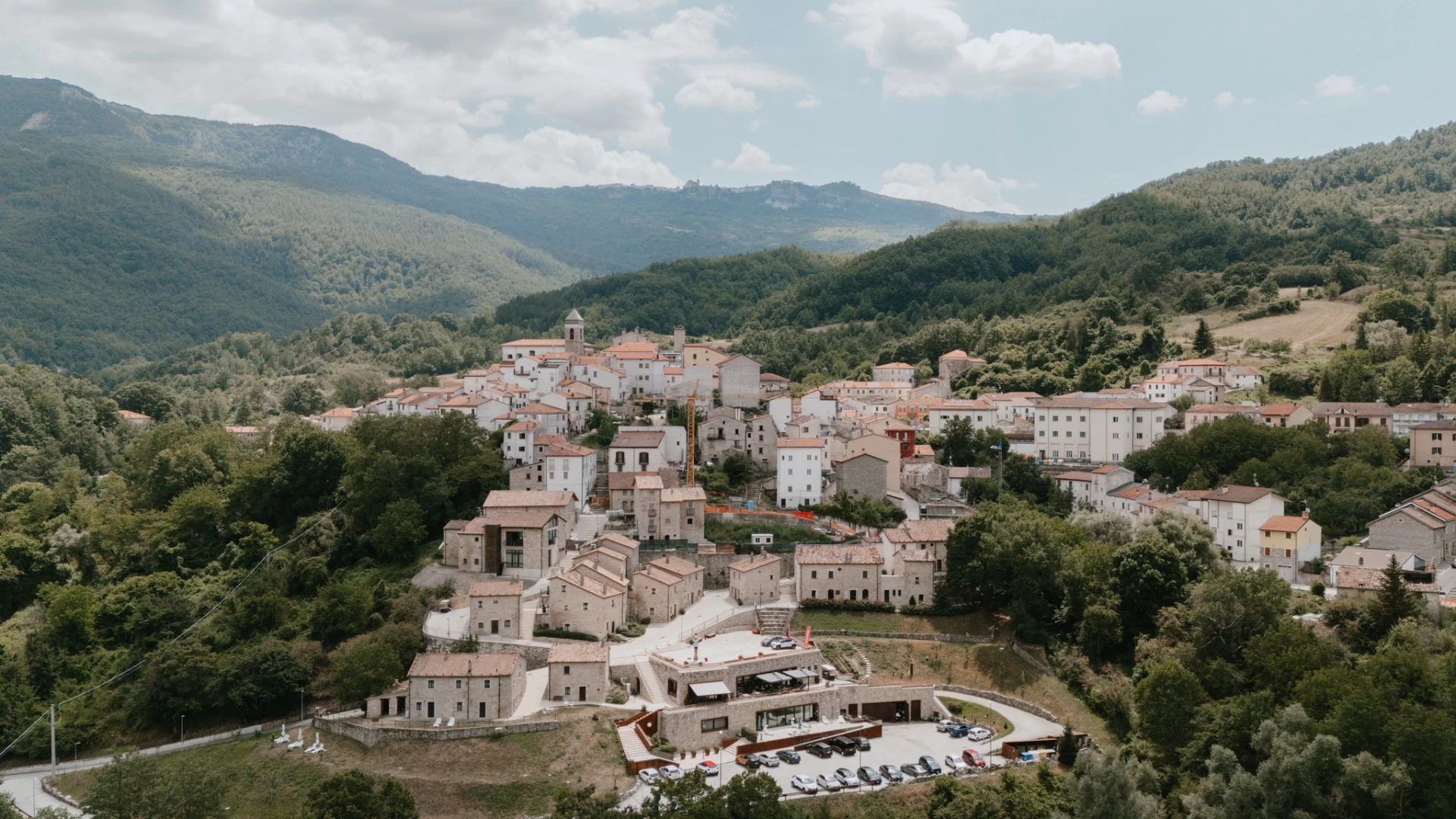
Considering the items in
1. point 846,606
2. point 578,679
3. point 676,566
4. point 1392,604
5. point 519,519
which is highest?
point 519,519

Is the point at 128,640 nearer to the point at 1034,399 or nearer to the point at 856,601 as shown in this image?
the point at 856,601

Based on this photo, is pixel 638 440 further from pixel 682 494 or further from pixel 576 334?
pixel 576 334

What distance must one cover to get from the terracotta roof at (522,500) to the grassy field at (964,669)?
41.4 feet

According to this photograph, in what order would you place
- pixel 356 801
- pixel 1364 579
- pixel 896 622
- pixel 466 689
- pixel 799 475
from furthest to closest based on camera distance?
pixel 799 475 < pixel 896 622 < pixel 1364 579 < pixel 466 689 < pixel 356 801

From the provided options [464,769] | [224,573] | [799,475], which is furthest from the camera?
[799,475]

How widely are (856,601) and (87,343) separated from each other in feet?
440

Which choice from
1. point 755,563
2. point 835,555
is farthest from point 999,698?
point 755,563

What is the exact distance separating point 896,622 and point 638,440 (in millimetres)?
16244

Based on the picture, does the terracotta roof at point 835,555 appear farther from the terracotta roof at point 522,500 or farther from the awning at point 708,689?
the terracotta roof at point 522,500

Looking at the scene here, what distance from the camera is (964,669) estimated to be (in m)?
40.0

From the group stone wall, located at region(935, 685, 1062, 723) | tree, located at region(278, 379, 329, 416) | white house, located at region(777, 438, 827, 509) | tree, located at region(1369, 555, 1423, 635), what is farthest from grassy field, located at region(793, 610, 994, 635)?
tree, located at region(278, 379, 329, 416)

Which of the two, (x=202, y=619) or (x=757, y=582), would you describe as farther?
(x=202, y=619)

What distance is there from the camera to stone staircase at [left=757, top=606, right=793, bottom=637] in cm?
4247

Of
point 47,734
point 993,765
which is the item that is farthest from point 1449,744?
point 47,734
